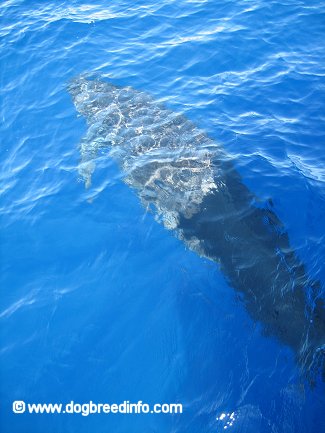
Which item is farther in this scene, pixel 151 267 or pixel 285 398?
pixel 151 267

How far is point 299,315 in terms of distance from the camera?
23.8 feet

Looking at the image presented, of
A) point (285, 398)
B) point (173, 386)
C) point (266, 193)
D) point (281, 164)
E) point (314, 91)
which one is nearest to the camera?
point (285, 398)

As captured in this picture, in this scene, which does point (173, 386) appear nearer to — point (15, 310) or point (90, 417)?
point (90, 417)

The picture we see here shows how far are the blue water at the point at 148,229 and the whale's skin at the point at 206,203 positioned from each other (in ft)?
1.04

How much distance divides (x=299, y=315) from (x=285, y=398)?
1523 millimetres

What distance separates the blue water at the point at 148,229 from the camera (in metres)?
7.05

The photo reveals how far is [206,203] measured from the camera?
946cm

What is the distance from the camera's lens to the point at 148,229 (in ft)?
31.0

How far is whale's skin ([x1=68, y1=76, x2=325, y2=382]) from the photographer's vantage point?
7.40 m

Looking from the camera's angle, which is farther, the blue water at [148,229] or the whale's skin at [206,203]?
the whale's skin at [206,203]

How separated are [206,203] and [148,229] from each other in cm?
161

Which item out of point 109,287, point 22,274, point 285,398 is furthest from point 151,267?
point 285,398

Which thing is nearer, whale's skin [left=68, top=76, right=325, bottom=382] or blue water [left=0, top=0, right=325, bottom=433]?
blue water [left=0, top=0, right=325, bottom=433]

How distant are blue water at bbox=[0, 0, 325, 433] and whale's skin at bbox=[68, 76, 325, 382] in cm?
32
